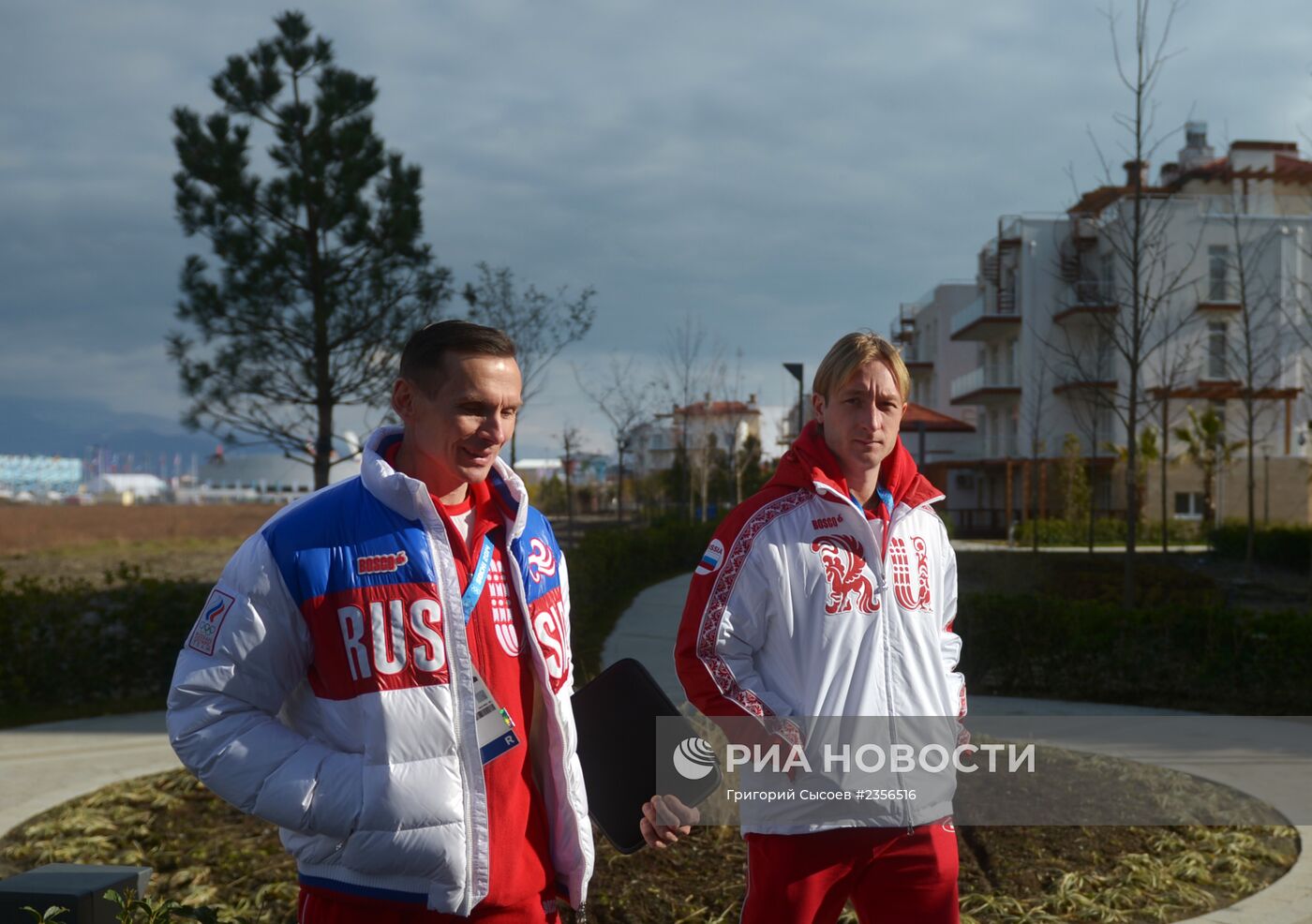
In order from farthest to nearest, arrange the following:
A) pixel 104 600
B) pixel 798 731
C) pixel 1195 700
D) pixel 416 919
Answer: pixel 104 600
pixel 1195 700
pixel 798 731
pixel 416 919

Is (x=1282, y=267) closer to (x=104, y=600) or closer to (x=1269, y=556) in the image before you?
(x=1269, y=556)

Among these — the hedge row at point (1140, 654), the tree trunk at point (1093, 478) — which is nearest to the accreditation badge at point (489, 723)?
the hedge row at point (1140, 654)

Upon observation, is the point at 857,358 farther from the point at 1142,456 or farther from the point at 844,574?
the point at 1142,456

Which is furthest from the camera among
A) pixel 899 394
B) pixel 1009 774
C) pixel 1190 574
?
pixel 1190 574

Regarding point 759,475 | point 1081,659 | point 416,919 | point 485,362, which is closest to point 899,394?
point 485,362

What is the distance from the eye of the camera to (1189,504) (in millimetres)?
40812

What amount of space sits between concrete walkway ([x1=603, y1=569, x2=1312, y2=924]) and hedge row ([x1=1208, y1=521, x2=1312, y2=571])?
580 inches

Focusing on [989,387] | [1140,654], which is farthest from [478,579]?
[989,387]

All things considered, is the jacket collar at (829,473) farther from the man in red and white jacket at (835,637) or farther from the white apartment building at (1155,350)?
the white apartment building at (1155,350)

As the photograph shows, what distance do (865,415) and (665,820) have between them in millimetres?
1078

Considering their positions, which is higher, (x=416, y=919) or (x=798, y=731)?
(x=798, y=731)

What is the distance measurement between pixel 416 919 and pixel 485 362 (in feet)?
3.53

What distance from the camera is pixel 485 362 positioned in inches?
90.8

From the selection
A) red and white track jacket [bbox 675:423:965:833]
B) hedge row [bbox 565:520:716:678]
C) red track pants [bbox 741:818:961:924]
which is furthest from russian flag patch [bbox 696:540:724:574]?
hedge row [bbox 565:520:716:678]
